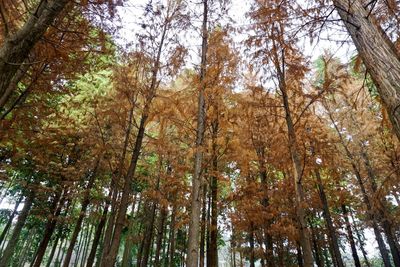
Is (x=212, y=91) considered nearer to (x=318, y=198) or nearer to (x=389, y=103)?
(x=389, y=103)

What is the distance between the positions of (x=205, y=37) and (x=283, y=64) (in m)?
2.36

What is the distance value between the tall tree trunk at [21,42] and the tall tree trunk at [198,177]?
3.56m

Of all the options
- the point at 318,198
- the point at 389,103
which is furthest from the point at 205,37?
the point at 318,198

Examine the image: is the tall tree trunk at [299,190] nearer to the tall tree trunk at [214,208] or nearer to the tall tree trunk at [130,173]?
the tall tree trunk at [214,208]

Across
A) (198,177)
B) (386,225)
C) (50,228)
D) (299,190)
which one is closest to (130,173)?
(198,177)

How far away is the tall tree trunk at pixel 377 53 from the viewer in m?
2.69

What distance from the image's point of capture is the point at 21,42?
8.79 ft

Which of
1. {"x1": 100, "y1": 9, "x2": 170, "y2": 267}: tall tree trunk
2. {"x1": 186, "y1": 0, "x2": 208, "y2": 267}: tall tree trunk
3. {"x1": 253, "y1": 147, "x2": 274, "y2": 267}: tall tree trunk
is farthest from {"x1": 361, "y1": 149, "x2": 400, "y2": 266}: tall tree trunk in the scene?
{"x1": 100, "y1": 9, "x2": 170, "y2": 267}: tall tree trunk

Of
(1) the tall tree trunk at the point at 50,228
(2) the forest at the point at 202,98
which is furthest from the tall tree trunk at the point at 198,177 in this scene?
(1) the tall tree trunk at the point at 50,228

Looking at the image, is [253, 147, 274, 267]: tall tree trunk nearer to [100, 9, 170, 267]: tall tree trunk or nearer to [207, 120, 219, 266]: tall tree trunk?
[207, 120, 219, 266]: tall tree trunk

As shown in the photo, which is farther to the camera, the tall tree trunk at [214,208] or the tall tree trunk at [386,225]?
the tall tree trunk at [386,225]

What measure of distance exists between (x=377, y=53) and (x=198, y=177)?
3.76m

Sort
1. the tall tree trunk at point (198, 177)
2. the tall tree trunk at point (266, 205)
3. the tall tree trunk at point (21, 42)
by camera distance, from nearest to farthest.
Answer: the tall tree trunk at point (21, 42) < the tall tree trunk at point (198, 177) < the tall tree trunk at point (266, 205)

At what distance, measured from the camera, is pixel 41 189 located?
Result: 955 cm
